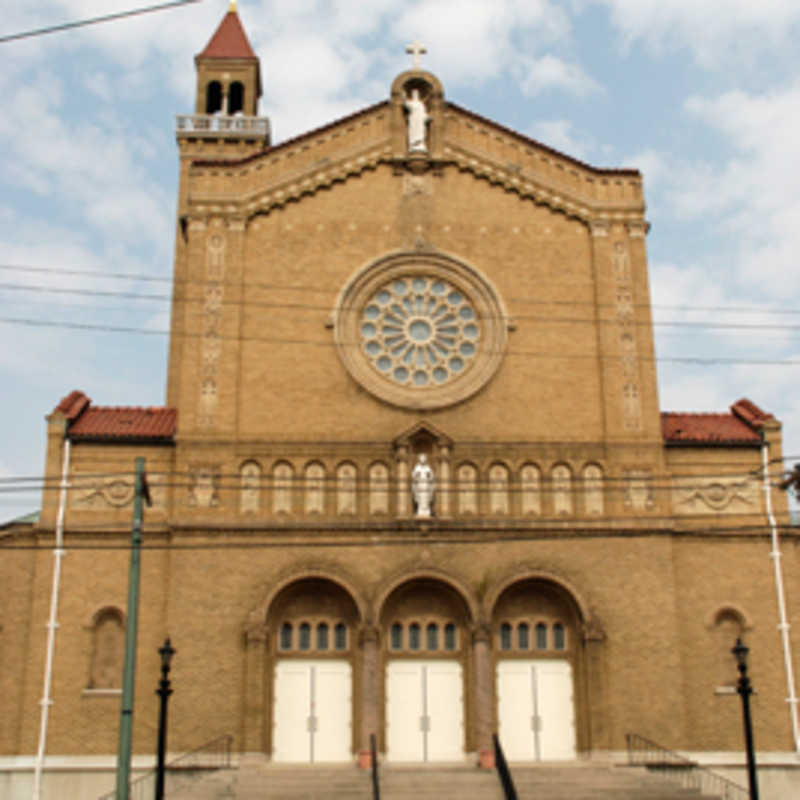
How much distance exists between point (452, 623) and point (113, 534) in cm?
817

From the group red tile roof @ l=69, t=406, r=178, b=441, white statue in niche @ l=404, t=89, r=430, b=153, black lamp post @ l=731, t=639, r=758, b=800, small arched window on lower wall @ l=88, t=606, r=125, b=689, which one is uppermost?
white statue in niche @ l=404, t=89, r=430, b=153

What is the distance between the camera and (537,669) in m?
25.4

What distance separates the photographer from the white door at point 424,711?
24.7 meters

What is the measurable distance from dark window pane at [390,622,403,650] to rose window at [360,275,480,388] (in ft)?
19.5

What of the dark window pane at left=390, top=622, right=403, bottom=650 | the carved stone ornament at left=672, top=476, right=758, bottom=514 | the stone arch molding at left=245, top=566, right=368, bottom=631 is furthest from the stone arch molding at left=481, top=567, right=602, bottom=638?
the carved stone ornament at left=672, top=476, right=758, bottom=514

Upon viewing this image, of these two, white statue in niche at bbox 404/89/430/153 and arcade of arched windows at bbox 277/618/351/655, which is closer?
arcade of arched windows at bbox 277/618/351/655

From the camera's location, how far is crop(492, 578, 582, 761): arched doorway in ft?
81.6

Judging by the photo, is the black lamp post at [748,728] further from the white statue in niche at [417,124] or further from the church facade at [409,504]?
the white statue in niche at [417,124]

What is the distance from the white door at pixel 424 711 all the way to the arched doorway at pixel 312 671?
979 millimetres

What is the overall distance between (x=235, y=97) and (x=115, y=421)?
18313 millimetres

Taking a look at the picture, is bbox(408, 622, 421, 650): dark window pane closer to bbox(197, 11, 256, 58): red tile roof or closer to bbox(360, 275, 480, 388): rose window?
bbox(360, 275, 480, 388): rose window

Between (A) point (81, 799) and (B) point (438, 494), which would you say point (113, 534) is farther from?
(B) point (438, 494)

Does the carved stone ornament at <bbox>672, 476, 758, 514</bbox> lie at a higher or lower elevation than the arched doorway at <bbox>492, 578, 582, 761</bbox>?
higher

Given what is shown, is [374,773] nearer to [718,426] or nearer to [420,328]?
[420,328]
